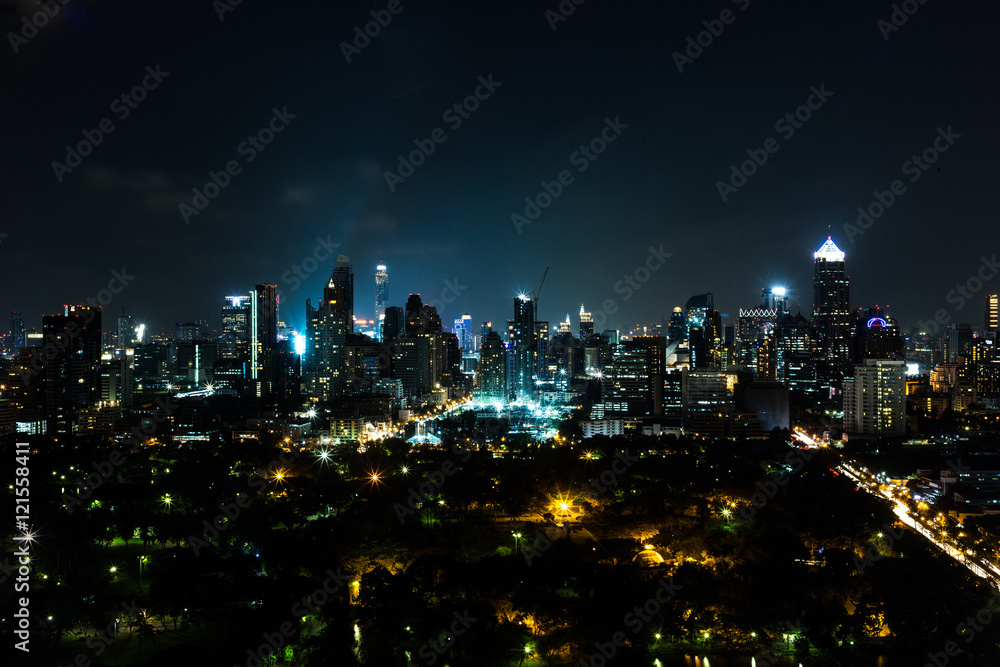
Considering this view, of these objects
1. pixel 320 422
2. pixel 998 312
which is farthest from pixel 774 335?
pixel 320 422

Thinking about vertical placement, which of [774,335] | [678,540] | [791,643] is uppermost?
[774,335]

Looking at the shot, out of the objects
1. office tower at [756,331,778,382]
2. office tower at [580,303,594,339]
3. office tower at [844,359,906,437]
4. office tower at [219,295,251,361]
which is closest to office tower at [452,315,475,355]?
office tower at [580,303,594,339]

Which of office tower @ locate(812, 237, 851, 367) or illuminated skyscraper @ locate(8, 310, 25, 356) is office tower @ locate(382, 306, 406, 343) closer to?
illuminated skyscraper @ locate(8, 310, 25, 356)

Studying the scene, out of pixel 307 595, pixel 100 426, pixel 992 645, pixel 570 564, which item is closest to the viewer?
pixel 992 645

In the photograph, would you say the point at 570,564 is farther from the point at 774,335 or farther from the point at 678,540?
the point at 774,335

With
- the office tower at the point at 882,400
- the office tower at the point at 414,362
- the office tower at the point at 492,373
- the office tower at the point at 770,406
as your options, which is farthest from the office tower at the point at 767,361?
the office tower at the point at 414,362

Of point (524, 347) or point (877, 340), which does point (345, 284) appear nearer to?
point (524, 347)

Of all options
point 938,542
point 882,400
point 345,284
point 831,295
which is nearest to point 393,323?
point 345,284
